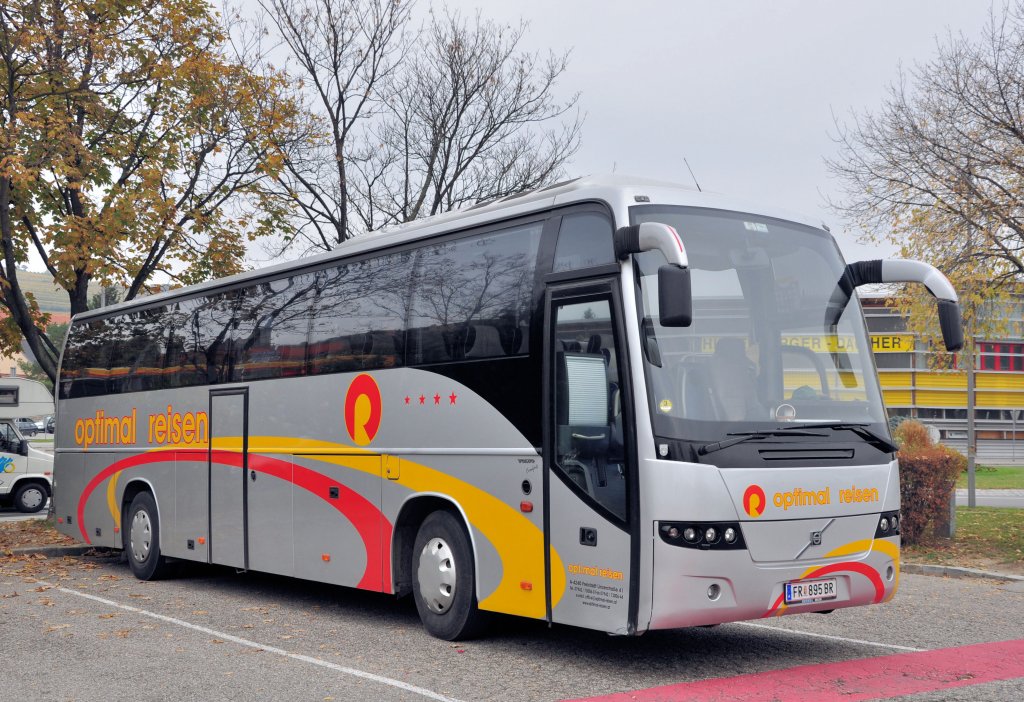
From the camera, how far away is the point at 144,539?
47.0 feet

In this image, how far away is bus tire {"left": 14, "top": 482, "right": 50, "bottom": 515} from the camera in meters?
24.7

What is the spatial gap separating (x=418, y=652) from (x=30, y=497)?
18749mm

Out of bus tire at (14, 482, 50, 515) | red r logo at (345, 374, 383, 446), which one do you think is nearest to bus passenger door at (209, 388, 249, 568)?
red r logo at (345, 374, 383, 446)

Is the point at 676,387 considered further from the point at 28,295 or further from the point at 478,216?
the point at 28,295

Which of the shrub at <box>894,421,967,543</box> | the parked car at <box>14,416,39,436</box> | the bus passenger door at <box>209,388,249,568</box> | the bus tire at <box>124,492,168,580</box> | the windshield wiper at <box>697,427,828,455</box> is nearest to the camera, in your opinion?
the windshield wiper at <box>697,427,828,455</box>

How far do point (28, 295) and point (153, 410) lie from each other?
7653 millimetres

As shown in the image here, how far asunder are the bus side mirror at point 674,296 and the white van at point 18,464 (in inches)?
815

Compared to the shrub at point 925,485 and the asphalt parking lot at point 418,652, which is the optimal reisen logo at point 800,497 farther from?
the shrub at point 925,485

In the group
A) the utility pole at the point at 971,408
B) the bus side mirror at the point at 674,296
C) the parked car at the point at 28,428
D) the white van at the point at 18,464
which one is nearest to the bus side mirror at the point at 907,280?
the bus side mirror at the point at 674,296

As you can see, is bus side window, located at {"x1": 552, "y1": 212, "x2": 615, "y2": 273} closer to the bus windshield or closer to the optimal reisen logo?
the bus windshield

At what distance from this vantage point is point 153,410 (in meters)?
14.3

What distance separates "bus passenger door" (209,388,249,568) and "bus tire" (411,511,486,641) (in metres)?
3.38

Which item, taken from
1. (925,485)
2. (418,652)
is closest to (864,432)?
(418,652)

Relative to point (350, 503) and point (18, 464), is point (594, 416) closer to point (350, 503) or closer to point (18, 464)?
point (350, 503)
